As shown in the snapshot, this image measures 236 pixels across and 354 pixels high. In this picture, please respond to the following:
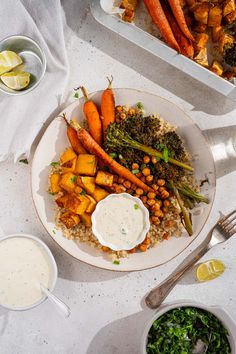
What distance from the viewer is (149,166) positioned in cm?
310

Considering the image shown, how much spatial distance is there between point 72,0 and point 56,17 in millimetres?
185

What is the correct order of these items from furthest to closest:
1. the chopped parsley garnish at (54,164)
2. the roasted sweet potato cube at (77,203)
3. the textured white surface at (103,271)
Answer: the textured white surface at (103,271)
the chopped parsley garnish at (54,164)
the roasted sweet potato cube at (77,203)

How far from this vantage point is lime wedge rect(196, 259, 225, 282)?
3189 mm

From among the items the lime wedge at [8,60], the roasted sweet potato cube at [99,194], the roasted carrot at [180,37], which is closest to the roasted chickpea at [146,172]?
the roasted sweet potato cube at [99,194]

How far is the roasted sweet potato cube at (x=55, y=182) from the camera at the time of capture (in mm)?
3096

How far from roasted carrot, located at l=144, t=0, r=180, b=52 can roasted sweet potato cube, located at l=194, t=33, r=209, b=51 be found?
122mm

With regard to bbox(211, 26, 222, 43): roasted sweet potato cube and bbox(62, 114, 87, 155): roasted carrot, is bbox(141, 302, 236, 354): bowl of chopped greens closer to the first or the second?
bbox(62, 114, 87, 155): roasted carrot

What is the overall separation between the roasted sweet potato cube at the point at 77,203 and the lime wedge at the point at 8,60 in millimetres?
932

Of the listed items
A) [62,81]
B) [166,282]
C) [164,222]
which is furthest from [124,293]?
[62,81]

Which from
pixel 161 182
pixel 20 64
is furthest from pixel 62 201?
pixel 20 64

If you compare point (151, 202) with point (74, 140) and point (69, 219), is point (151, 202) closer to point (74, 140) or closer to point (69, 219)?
point (69, 219)

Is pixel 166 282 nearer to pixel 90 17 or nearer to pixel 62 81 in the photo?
pixel 62 81

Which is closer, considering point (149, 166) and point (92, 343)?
point (149, 166)

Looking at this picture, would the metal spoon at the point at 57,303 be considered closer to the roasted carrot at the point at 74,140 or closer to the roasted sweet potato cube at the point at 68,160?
the roasted sweet potato cube at the point at 68,160
